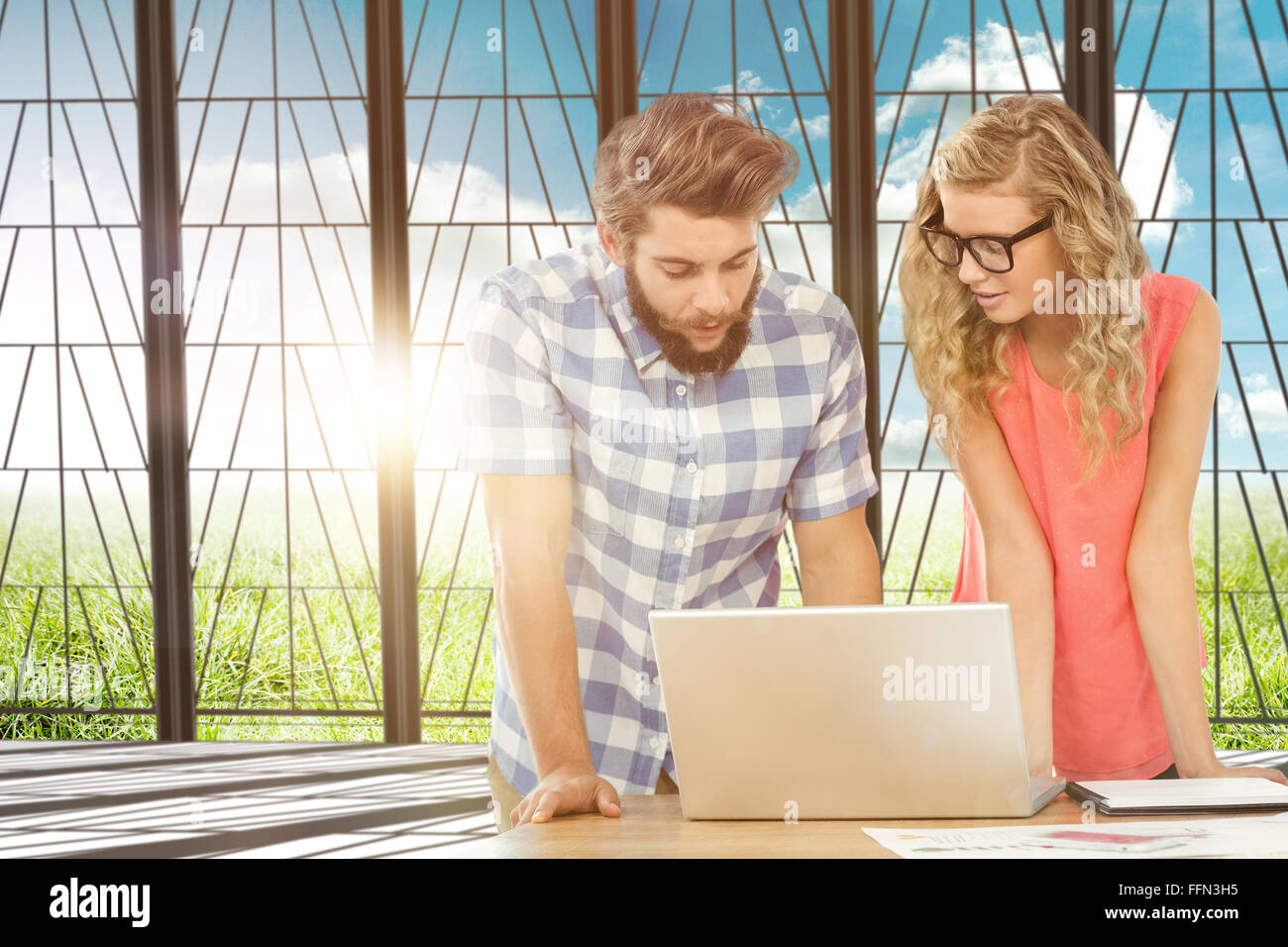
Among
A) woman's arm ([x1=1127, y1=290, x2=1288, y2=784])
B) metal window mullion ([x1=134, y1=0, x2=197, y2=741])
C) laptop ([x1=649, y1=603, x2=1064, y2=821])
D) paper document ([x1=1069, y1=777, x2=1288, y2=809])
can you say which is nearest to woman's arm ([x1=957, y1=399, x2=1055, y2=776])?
woman's arm ([x1=1127, y1=290, x2=1288, y2=784])

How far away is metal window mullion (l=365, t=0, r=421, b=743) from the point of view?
281 cm

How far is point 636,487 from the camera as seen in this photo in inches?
56.7

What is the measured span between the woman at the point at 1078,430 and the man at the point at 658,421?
0.23 meters

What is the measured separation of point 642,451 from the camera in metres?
1.42

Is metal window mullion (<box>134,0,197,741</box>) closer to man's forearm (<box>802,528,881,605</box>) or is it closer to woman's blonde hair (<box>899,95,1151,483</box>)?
man's forearm (<box>802,528,881,605</box>)

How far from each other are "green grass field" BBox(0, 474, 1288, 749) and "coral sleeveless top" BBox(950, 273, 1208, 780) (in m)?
1.32

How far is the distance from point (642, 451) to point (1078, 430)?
0.71 metres

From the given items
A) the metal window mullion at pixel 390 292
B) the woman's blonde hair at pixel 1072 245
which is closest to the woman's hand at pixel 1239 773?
the woman's blonde hair at pixel 1072 245

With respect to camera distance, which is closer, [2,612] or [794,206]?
[794,206]

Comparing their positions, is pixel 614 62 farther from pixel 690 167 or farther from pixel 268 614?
pixel 268 614

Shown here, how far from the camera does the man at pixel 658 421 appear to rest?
1.40m

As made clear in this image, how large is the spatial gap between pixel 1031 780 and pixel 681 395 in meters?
0.74
